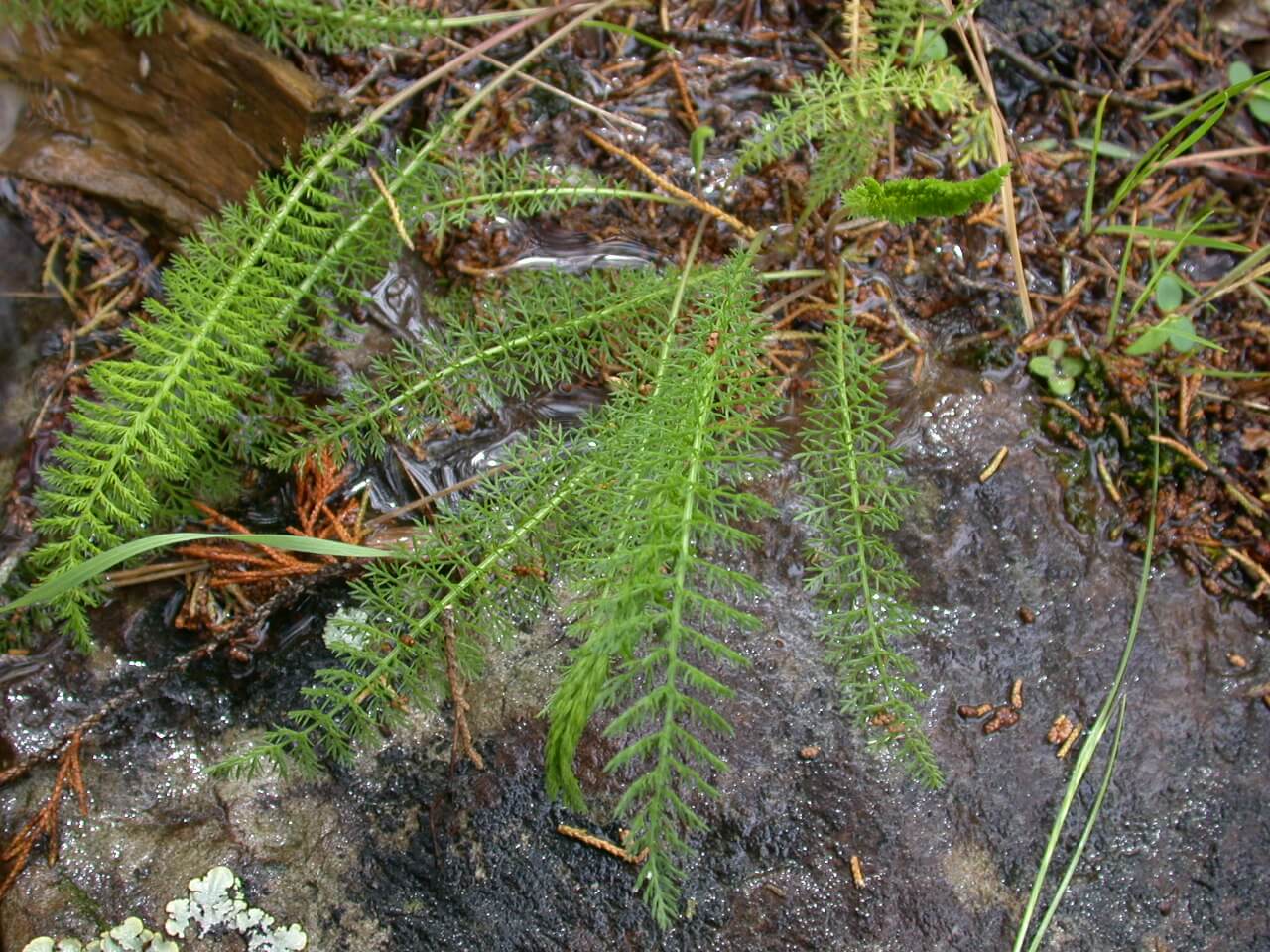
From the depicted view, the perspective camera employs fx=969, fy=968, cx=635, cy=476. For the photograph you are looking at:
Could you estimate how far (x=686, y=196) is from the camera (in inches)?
134

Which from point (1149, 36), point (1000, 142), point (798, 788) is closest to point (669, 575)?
point (798, 788)

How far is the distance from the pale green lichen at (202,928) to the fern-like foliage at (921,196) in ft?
8.42

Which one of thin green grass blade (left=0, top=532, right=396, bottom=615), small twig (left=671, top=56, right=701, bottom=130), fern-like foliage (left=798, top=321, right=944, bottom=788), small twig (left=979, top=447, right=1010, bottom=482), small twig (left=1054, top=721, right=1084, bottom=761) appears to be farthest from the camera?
small twig (left=671, top=56, right=701, bottom=130)

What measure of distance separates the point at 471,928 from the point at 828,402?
1869 millimetres

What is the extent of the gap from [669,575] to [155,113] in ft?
9.00

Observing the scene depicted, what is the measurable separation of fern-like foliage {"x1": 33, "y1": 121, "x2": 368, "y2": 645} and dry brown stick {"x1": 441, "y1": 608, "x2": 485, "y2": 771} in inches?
36.7

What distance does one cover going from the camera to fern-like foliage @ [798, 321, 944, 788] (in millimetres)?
2777

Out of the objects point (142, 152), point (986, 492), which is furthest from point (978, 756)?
point (142, 152)

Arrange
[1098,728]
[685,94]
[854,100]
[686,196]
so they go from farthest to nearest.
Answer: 1. [685,94]
2. [686,196]
3. [854,100]
4. [1098,728]

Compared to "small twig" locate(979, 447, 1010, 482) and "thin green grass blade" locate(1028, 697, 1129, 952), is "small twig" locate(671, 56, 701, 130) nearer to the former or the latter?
"small twig" locate(979, 447, 1010, 482)

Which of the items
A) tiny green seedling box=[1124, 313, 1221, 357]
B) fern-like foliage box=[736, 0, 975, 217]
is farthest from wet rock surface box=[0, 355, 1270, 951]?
fern-like foliage box=[736, 0, 975, 217]

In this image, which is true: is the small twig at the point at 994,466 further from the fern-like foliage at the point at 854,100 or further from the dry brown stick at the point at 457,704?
Result: the dry brown stick at the point at 457,704

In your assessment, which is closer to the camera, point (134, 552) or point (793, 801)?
point (134, 552)

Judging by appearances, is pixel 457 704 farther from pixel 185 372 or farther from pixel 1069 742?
pixel 1069 742
